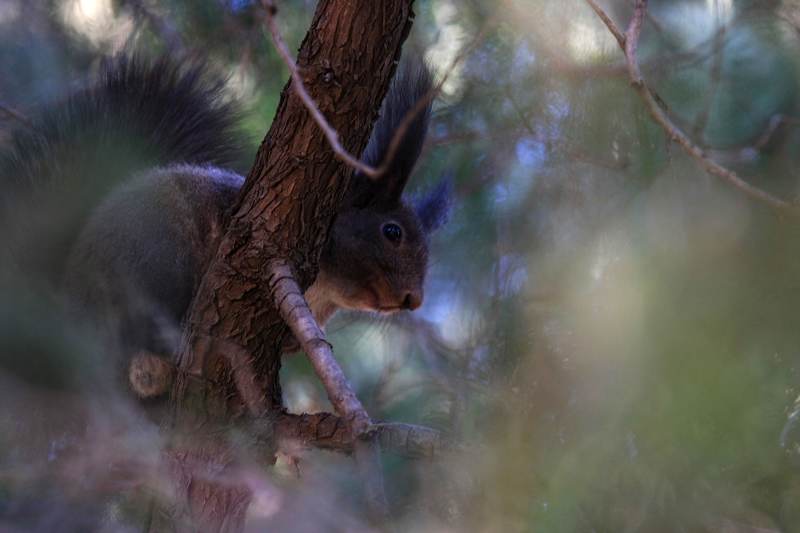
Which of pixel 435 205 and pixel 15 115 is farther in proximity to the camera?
pixel 435 205

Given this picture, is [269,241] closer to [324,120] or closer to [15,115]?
[324,120]

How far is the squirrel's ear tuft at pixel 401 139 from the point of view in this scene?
2.02 m

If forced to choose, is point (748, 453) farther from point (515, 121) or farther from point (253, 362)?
point (515, 121)

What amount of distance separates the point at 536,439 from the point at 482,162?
119 cm

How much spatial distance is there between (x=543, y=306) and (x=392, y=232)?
634mm

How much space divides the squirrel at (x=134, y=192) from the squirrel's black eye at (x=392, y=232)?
0.19 metres

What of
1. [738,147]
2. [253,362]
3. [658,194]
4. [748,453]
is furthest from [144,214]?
Answer: [748,453]

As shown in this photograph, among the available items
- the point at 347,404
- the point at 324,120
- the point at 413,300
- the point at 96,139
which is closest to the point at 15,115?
the point at 96,139

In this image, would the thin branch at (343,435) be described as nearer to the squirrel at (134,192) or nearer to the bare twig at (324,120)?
the bare twig at (324,120)

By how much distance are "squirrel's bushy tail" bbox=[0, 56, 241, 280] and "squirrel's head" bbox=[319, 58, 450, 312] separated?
346 mm

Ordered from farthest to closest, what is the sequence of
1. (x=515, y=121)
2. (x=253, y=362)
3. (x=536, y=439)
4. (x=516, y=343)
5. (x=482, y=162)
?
(x=482, y=162) < (x=515, y=121) < (x=516, y=343) < (x=253, y=362) < (x=536, y=439)

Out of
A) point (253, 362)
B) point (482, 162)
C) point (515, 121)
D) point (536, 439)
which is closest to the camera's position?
point (536, 439)

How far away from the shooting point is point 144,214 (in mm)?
1952

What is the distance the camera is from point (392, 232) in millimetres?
2291
